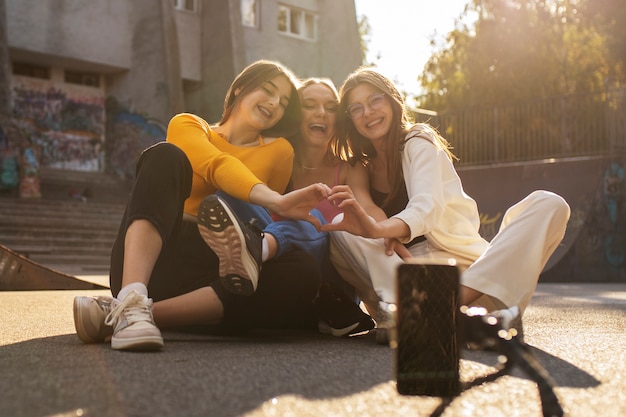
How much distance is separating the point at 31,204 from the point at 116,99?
6.20 metres

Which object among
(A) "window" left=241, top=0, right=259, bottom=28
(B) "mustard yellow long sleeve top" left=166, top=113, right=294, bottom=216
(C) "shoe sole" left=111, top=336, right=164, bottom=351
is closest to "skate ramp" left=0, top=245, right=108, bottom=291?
(B) "mustard yellow long sleeve top" left=166, top=113, right=294, bottom=216

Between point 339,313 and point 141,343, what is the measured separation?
966 mm

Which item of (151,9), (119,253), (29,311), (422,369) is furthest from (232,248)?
(151,9)

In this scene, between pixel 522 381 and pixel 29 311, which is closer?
pixel 522 381

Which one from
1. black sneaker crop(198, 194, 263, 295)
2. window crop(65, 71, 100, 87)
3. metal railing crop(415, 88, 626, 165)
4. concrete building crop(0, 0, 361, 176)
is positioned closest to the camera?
black sneaker crop(198, 194, 263, 295)

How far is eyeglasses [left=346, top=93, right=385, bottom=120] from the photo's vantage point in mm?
3211

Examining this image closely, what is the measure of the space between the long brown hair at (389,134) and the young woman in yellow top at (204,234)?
25cm

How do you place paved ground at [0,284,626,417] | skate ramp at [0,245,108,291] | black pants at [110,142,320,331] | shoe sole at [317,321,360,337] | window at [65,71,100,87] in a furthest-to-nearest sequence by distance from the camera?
window at [65,71,100,87], skate ramp at [0,245,108,291], shoe sole at [317,321,360,337], black pants at [110,142,320,331], paved ground at [0,284,626,417]

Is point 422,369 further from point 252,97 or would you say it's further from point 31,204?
point 31,204

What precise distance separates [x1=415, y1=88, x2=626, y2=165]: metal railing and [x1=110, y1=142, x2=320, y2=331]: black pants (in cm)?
1069

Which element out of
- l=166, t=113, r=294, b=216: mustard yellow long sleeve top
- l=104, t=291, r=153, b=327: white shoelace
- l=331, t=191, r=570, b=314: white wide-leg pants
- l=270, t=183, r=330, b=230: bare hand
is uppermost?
l=166, t=113, r=294, b=216: mustard yellow long sleeve top

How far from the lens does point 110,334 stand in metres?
2.65

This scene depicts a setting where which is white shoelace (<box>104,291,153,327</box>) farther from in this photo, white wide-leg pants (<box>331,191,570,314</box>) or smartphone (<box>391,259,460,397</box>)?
smartphone (<box>391,259,460,397</box>)

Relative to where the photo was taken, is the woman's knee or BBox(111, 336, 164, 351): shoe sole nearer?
BBox(111, 336, 164, 351): shoe sole
